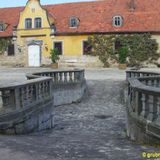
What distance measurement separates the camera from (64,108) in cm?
1708

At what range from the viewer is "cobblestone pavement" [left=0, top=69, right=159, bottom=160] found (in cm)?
620

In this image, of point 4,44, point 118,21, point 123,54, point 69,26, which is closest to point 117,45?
point 123,54

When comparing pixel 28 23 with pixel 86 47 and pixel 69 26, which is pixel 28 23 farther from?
pixel 86 47

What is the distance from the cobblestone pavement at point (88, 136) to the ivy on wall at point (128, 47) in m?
13.0

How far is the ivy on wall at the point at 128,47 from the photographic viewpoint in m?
35.2

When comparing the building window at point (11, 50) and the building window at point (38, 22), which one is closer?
the building window at point (38, 22)

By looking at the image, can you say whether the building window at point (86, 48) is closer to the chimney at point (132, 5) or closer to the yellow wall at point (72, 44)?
the yellow wall at point (72, 44)

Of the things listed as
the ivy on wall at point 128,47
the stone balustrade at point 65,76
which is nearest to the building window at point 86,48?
the ivy on wall at point 128,47

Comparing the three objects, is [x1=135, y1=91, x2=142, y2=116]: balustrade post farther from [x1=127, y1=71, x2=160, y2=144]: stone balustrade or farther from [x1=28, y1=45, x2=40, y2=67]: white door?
[x1=28, y1=45, x2=40, y2=67]: white door

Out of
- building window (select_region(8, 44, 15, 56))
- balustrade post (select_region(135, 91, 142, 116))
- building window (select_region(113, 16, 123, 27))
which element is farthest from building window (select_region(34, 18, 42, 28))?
balustrade post (select_region(135, 91, 142, 116))

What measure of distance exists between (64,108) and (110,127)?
4.55 m

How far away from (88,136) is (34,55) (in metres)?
29.5

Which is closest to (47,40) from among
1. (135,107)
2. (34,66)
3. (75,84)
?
(34,66)

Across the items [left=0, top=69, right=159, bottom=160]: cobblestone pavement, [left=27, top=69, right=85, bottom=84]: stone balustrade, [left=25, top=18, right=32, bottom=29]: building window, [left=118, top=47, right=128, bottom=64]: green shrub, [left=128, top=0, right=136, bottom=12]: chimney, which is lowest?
[left=0, top=69, right=159, bottom=160]: cobblestone pavement
